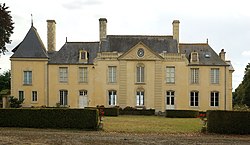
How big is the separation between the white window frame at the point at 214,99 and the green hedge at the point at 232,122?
21.8 meters

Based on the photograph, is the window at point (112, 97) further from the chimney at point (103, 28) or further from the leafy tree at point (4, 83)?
the leafy tree at point (4, 83)

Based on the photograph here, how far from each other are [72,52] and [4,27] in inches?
646

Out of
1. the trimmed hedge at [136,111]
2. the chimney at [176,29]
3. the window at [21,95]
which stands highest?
the chimney at [176,29]

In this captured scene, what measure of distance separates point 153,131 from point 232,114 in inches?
151

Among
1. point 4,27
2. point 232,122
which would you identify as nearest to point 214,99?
point 232,122

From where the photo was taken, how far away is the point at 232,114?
19.3 m

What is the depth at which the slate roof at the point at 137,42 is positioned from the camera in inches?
1633

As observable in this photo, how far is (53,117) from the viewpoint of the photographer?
19.9 m

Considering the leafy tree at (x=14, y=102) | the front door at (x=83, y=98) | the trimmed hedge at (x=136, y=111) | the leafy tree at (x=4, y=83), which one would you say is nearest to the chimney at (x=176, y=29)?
the trimmed hedge at (x=136, y=111)

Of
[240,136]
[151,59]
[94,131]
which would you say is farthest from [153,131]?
[151,59]

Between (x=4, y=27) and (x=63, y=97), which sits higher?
(x=4, y=27)

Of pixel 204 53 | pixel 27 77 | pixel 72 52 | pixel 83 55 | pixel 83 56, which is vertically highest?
pixel 72 52

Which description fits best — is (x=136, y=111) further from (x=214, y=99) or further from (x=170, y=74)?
(x=214, y=99)

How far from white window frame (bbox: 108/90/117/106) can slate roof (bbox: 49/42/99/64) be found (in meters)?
3.70
